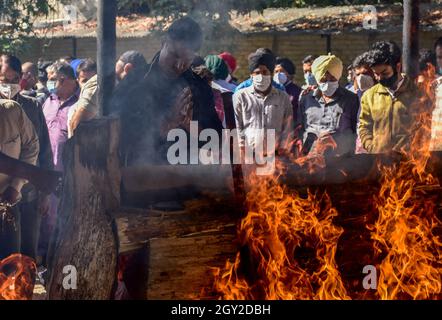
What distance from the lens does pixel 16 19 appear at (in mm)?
15906

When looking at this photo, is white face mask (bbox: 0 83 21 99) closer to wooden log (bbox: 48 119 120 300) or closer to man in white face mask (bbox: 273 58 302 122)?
wooden log (bbox: 48 119 120 300)

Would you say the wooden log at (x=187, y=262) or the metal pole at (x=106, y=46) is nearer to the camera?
the wooden log at (x=187, y=262)

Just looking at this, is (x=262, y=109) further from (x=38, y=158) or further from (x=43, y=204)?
(x=43, y=204)

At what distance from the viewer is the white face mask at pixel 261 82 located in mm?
7344

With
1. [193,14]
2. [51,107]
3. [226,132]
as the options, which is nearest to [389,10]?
[193,14]

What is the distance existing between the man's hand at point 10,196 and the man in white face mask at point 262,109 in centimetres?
234

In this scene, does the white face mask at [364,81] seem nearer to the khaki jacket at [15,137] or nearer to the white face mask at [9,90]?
the white face mask at [9,90]

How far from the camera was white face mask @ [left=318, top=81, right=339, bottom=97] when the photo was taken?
7199 millimetres

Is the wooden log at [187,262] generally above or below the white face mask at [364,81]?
below

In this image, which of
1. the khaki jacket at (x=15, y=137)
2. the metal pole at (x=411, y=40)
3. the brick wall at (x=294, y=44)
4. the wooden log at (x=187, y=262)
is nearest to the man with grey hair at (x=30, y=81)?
the khaki jacket at (x=15, y=137)

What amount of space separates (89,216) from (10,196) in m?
1.50

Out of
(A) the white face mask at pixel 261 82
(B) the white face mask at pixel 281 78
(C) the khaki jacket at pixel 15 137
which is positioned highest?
(B) the white face mask at pixel 281 78
